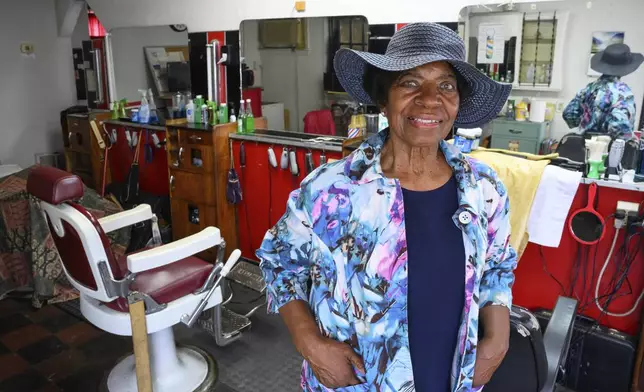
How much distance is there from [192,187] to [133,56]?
1772mm

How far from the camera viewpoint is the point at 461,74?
1184mm

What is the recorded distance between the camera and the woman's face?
1.10 meters

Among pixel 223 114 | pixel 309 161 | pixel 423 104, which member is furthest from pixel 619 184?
pixel 223 114

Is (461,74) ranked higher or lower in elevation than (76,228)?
higher

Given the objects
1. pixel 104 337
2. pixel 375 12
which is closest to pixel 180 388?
pixel 104 337

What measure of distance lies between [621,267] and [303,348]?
2.05 metres

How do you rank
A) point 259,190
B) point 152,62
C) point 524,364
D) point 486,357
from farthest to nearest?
point 152,62 → point 259,190 → point 524,364 → point 486,357

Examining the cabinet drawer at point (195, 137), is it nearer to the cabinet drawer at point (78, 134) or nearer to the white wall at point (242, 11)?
the white wall at point (242, 11)

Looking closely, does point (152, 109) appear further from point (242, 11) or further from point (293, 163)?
point (293, 163)

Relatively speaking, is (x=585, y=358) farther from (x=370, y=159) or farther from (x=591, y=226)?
(x=370, y=159)

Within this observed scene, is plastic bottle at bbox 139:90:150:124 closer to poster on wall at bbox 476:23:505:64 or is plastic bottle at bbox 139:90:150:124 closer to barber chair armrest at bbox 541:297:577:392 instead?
poster on wall at bbox 476:23:505:64

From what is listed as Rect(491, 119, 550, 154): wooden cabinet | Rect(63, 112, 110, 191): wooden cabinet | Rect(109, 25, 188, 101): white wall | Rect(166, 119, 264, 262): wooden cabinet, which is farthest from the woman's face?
Rect(63, 112, 110, 191): wooden cabinet

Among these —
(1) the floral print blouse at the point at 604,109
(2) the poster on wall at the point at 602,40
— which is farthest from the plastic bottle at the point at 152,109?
(2) the poster on wall at the point at 602,40

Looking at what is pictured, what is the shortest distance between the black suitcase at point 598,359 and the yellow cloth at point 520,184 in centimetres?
52
